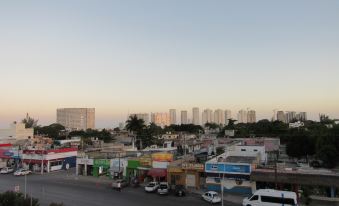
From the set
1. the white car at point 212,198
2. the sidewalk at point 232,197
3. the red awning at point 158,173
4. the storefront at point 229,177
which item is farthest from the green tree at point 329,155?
the white car at point 212,198

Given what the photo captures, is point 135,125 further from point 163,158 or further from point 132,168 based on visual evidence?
point 163,158

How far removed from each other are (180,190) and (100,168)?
1813cm

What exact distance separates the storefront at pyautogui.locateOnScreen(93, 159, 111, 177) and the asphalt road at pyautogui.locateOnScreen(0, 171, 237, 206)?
10.4 ft

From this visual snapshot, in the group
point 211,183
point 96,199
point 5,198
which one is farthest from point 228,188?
point 5,198

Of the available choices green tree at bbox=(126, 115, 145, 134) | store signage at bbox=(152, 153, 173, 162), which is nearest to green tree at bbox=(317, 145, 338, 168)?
store signage at bbox=(152, 153, 173, 162)

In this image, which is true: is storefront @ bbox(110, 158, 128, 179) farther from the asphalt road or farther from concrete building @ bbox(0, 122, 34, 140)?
concrete building @ bbox(0, 122, 34, 140)

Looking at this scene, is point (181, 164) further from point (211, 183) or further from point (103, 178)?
point (103, 178)

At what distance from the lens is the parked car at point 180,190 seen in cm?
3816

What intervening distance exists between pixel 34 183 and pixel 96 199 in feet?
53.3

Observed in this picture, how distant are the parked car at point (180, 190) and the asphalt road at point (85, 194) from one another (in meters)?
0.68

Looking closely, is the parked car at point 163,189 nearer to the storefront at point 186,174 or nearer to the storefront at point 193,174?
the storefront at point 186,174

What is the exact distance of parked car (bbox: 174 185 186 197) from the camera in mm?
38156

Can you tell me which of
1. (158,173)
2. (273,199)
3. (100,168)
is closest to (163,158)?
(158,173)

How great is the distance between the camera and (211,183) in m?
41.3
